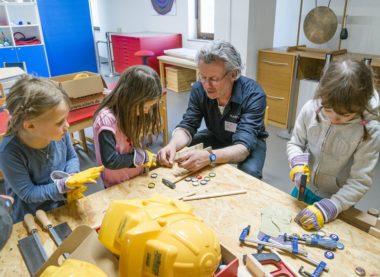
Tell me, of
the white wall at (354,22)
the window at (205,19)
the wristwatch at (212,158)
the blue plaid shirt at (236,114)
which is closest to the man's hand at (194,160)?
the wristwatch at (212,158)

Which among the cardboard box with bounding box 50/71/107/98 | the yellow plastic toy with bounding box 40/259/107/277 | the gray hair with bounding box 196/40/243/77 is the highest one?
the gray hair with bounding box 196/40/243/77

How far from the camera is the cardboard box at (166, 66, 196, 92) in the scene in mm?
4932

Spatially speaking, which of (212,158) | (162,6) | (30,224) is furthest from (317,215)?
(162,6)

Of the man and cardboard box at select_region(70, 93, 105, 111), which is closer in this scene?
the man

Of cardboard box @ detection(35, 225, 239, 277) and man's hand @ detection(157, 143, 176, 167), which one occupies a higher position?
cardboard box @ detection(35, 225, 239, 277)

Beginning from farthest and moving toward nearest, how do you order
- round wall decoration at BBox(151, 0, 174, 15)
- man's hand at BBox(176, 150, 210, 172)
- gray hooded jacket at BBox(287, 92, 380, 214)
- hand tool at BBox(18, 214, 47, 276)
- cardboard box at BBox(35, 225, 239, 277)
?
round wall decoration at BBox(151, 0, 174, 15) < man's hand at BBox(176, 150, 210, 172) < gray hooded jacket at BBox(287, 92, 380, 214) < hand tool at BBox(18, 214, 47, 276) < cardboard box at BBox(35, 225, 239, 277)

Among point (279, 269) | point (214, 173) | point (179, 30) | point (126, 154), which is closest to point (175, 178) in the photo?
point (214, 173)

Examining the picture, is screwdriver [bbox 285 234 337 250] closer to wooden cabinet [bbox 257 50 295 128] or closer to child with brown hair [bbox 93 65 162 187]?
child with brown hair [bbox 93 65 162 187]

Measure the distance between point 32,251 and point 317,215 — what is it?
2.86ft

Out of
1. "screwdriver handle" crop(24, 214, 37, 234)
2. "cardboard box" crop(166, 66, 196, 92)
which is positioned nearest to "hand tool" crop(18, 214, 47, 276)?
"screwdriver handle" crop(24, 214, 37, 234)

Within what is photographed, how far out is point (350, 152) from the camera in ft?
3.60

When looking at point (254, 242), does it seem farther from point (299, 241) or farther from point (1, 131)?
point (1, 131)

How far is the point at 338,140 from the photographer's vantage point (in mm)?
1115

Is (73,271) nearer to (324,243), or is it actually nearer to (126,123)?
(324,243)
